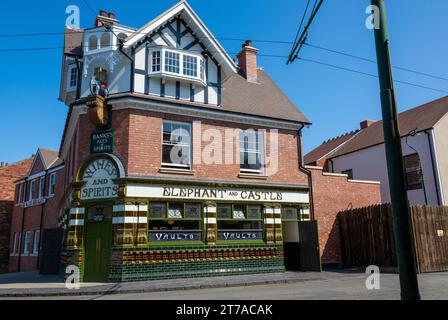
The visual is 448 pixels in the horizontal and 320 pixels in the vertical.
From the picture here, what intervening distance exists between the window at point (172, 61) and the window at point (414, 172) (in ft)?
54.3

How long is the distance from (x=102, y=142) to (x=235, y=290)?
798cm

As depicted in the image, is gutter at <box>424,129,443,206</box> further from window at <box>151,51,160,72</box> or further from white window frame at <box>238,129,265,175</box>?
window at <box>151,51,160,72</box>

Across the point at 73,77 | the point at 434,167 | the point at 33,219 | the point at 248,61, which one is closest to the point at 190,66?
the point at 248,61

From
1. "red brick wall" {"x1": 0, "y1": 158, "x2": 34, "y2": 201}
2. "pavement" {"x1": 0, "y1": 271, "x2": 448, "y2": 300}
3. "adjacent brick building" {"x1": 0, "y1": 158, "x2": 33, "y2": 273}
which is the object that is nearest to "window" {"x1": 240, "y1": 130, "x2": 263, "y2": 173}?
"pavement" {"x1": 0, "y1": 271, "x2": 448, "y2": 300}

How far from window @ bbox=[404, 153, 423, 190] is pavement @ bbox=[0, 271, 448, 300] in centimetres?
1166

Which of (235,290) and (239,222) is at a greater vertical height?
(239,222)

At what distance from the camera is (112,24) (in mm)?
16406

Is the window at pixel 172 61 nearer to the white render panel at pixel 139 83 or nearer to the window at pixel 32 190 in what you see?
the white render panel at pixel 139 83

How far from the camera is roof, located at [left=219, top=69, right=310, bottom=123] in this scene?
18578 mm

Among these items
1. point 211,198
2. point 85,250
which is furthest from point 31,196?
point 211,198

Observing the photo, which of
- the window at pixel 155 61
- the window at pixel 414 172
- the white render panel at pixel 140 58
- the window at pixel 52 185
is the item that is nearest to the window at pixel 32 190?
the window at pixel 52 185

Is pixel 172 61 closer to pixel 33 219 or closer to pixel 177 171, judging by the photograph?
pixel 177 171

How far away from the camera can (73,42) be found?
1839 centimetres

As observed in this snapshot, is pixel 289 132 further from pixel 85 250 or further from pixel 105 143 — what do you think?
pixel 85 250
